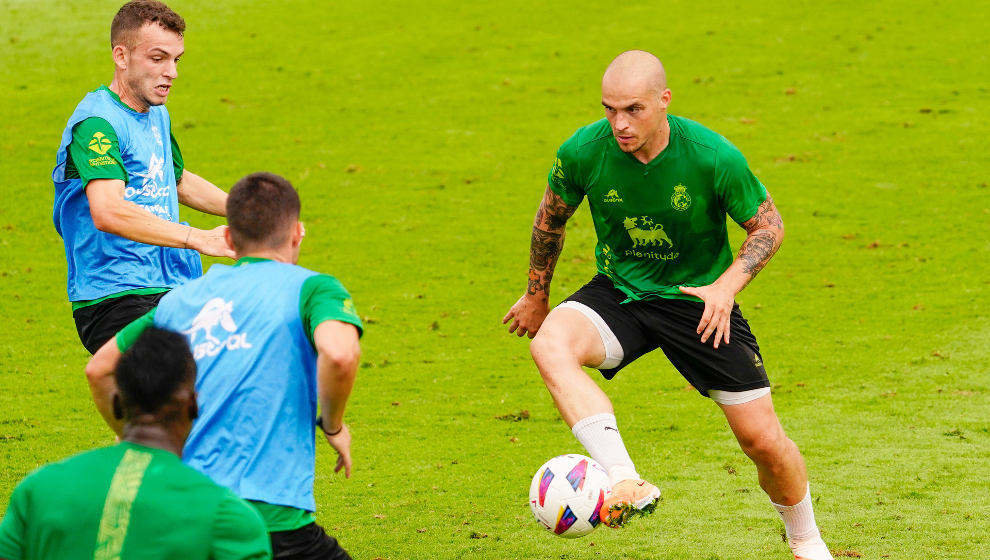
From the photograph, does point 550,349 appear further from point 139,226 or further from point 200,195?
point 200,195

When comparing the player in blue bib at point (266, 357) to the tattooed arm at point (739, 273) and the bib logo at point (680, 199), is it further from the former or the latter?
the bib logo at point (680, 199)

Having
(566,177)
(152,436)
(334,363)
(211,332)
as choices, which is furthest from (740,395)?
(152,436)

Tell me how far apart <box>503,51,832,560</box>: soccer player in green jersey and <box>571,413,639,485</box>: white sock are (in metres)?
0.23

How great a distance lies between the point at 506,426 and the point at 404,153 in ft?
28.1

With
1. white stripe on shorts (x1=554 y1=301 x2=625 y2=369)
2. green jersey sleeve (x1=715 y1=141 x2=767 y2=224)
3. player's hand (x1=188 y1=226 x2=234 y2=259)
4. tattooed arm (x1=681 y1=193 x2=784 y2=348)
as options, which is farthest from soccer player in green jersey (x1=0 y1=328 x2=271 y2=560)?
green jersey sleeve (x1=715 y1=141 x2=767 y2=224)

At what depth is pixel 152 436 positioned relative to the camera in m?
3.23

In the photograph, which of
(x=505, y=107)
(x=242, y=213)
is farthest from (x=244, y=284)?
(x=505, y=107)

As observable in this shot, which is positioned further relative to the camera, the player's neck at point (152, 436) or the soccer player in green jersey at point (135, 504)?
the player's neck at point (152, 436)

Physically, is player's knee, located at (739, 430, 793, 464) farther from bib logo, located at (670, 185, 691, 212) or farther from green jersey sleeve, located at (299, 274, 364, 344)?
green jersey sleeve, located at (299, 274, 364, 344)

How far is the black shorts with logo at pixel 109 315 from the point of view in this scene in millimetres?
5863

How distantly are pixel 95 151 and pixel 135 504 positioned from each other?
3075 mm

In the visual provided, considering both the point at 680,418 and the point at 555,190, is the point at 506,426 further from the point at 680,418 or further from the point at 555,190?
the point at 555,190

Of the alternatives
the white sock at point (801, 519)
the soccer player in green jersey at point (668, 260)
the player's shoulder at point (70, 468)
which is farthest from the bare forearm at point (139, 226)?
the white sock at point (801, 519)

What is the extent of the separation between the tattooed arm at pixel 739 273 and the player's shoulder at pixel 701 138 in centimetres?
36
